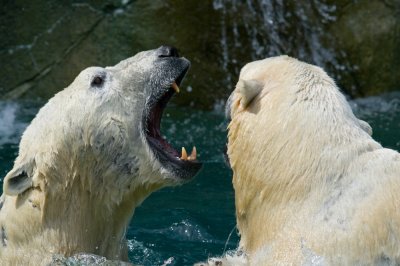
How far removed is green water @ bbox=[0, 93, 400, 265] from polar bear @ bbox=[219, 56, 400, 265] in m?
2.04

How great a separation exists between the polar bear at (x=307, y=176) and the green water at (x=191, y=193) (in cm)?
204

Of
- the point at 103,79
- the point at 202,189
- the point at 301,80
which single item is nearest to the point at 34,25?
the point at 202,189

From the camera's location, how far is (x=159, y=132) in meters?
5.10

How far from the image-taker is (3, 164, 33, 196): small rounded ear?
457cm

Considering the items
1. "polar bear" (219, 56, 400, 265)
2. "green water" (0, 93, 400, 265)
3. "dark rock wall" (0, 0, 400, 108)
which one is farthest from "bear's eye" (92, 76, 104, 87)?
"dark rock wall" (0, 0, 400, 108)

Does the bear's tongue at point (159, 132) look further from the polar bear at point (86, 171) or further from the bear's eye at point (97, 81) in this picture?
the bear's eye at point (97, 81)

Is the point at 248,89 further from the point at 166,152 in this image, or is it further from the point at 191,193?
the point at 191,193

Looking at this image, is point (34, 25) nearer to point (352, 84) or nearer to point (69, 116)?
point (352, 84)

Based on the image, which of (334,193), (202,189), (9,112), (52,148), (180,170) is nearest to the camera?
(334,193)

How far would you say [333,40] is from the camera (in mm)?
10000

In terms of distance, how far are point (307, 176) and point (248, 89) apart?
0.49 metres

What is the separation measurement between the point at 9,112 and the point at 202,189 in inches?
99.5

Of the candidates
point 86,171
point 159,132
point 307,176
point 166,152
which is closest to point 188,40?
point 159,132

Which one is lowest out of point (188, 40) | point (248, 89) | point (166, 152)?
point (188, 40)
